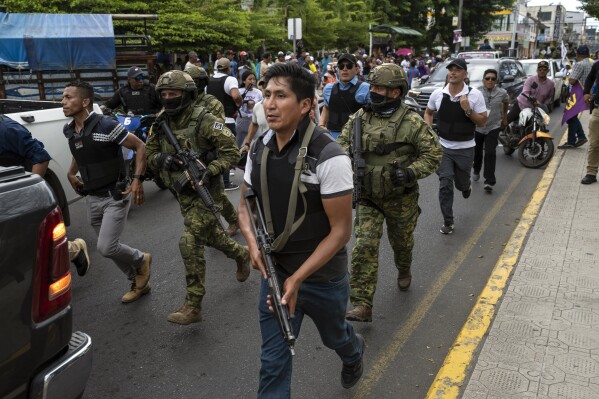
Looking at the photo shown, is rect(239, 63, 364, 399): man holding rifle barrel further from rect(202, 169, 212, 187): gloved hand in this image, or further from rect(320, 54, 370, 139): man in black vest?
rect(320, 54, 370, 139): man in black vest

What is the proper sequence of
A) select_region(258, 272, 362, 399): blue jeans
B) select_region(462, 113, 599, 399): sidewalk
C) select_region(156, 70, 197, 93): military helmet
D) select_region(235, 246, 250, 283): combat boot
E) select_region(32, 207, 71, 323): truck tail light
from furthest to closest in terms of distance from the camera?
select_region(235, 246, 250, 283): combat boot → select_region(156, 70, 197, 93): military helmet → select_region(462, 113, 599, 399): sidewalk → select_region(258, 272, 362, 399): blue jeans → select_region(32, 207, 71, 323): truck tail light

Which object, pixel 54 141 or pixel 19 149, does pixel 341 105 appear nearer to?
pixel 54 141

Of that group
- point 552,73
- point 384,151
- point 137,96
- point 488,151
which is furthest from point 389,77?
point 552,73

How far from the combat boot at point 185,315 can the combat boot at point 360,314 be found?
3.77ft

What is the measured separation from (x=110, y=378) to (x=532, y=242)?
4.33 metres

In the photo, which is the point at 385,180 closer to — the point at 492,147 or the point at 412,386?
the point at 412,386

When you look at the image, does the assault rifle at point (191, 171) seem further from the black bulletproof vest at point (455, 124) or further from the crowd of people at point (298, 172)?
the black bulletproof vest at point (455, 124)

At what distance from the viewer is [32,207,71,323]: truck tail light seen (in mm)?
2133

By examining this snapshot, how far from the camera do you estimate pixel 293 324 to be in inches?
107

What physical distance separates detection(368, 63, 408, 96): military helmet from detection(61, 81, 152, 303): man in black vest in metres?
1.90

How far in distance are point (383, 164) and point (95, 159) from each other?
7.47 ft

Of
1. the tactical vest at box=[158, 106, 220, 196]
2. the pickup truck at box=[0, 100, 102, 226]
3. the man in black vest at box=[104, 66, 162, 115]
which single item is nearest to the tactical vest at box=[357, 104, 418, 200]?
the tactical vest at box=[158, 106, 220, 196]

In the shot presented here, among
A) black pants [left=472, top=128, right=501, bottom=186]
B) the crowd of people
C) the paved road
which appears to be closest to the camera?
the crowd of people

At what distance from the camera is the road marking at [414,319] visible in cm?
345
